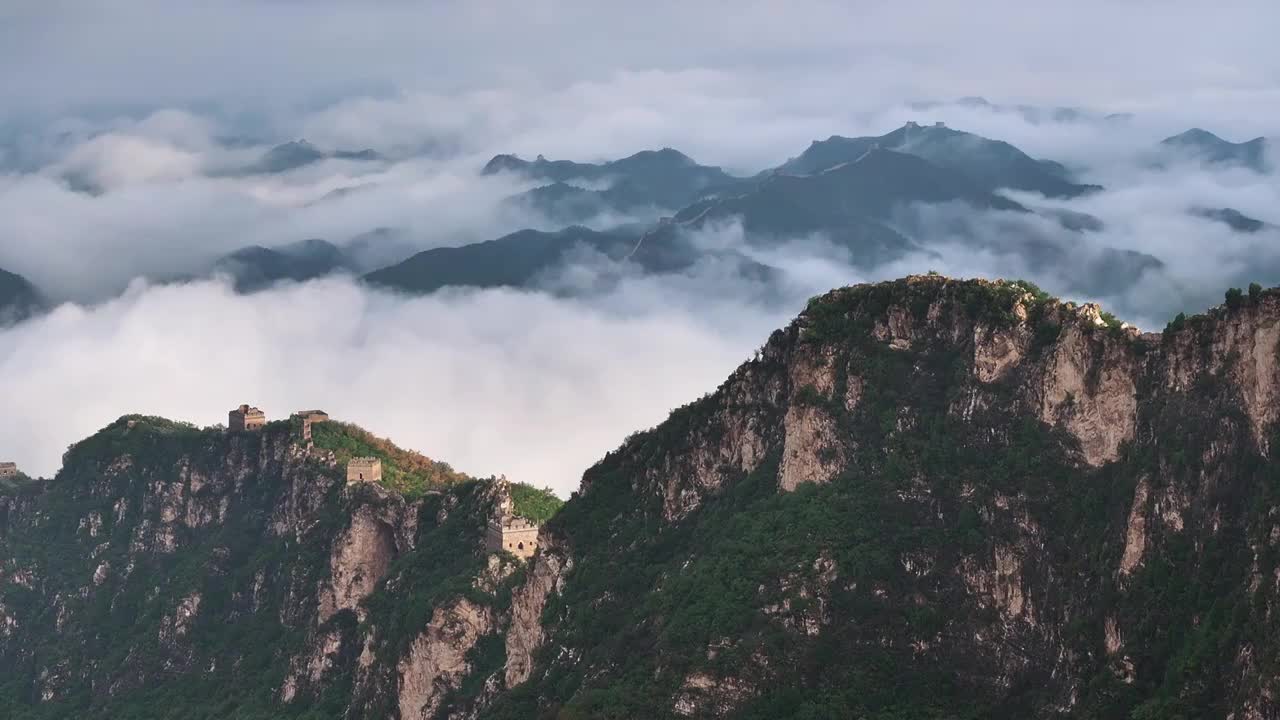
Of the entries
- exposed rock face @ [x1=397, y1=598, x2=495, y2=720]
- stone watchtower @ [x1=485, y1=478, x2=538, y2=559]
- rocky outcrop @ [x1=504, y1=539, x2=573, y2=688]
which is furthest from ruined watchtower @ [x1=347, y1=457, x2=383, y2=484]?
rocky outcrop @ [x1=504, y1=539, x2=573, y2=688]

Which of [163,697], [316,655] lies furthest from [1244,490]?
[163,697]

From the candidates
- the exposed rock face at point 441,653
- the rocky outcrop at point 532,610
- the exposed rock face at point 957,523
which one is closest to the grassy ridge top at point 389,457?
the exposed rock face at point 441,653

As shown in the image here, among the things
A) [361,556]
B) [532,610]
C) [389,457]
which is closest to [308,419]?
[389,457]

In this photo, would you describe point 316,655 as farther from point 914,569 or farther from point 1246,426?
point 1246,426

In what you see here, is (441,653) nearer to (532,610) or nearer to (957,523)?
(532,610)

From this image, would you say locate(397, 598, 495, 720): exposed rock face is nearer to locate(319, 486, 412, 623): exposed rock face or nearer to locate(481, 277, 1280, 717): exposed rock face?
locate(481, 277, 1280, 717): exposed rock face
